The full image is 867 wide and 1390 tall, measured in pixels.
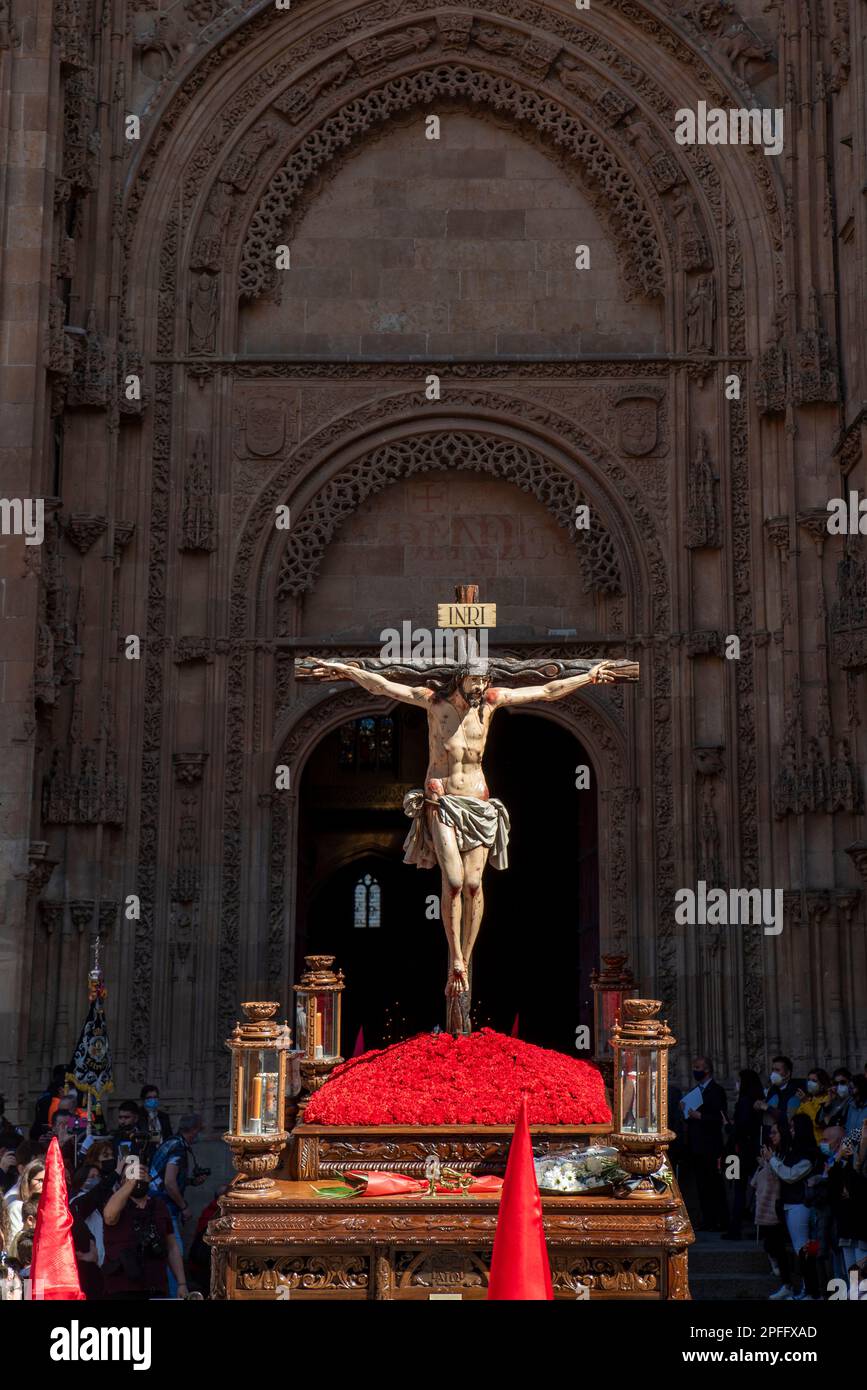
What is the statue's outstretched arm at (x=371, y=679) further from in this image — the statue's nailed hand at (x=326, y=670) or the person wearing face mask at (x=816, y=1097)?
the person wearing face mask at (x=816, y=1097)

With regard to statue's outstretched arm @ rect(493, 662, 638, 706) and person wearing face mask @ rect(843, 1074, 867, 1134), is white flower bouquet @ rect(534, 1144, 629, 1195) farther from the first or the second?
person wearing face mask @ rect(843, 1074, 867, 1134)

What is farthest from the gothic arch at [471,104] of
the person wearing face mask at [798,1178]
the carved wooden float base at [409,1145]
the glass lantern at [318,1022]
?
the carved wooden float base at [409,1145]

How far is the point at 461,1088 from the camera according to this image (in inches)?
364

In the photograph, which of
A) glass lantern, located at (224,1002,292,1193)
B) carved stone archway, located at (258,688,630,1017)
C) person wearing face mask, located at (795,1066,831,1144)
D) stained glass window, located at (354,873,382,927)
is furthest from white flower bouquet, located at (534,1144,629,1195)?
stained glass window, located at (354,873,382,927)

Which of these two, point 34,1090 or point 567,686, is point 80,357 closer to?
point 34,1090

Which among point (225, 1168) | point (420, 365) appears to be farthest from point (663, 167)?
Result: point (225, 1168)

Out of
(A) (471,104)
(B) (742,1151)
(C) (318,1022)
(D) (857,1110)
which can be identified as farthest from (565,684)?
(A) (471,104)

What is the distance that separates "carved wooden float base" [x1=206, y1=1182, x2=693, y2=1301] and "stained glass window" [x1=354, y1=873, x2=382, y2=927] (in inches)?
1046

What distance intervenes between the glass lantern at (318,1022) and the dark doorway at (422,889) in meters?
15.1

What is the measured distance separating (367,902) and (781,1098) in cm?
2089

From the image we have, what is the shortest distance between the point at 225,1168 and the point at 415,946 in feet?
52.9

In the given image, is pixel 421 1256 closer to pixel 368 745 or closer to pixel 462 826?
pixel 462 826
